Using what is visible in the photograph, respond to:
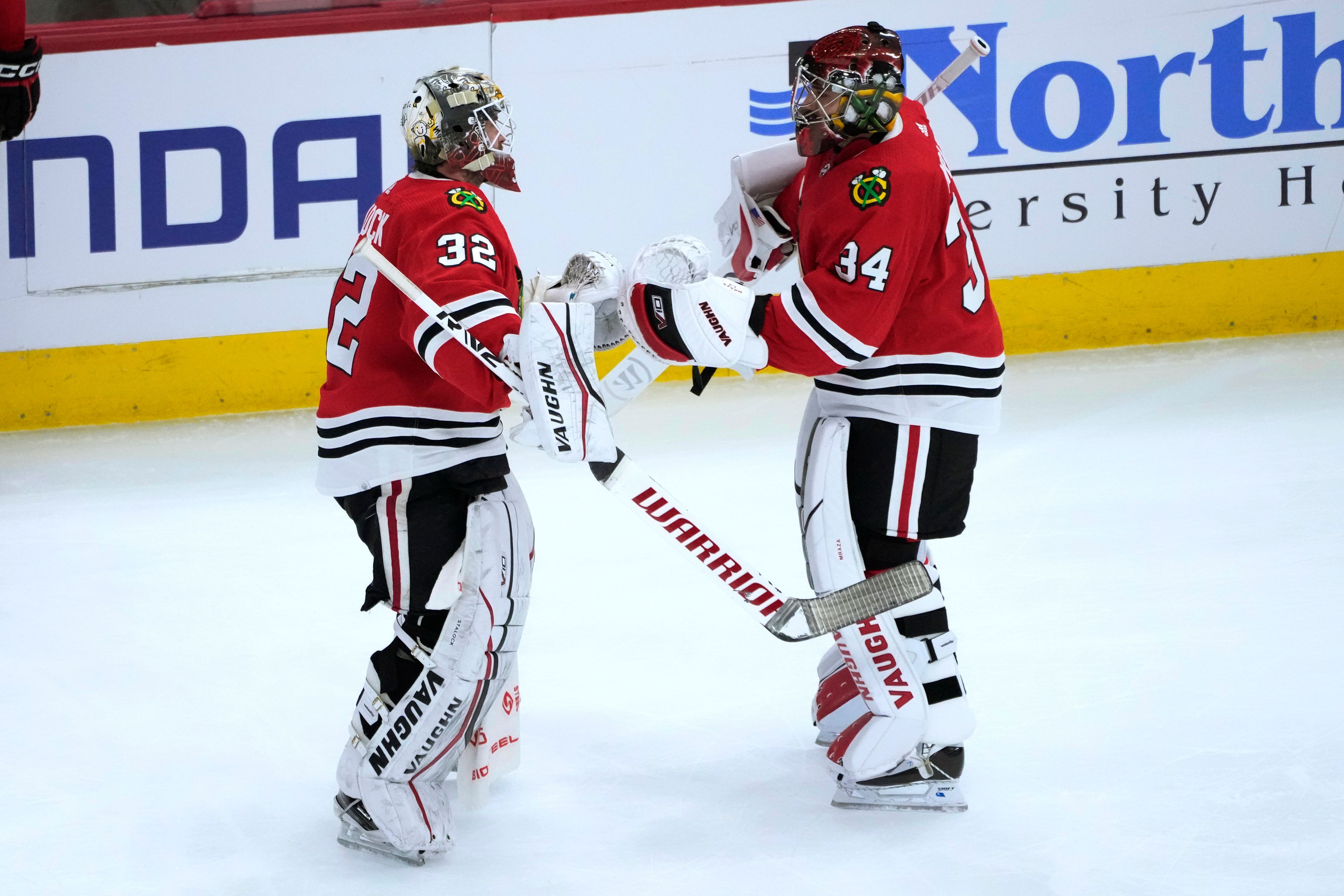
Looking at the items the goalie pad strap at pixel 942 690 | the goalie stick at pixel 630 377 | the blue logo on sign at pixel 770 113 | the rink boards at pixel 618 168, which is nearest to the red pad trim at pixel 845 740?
the goalie pad strap at pixel 942 690

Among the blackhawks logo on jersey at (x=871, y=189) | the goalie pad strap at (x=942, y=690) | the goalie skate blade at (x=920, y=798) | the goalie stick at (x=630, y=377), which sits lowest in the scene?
the goalie skate blade at (x=920, y=798)

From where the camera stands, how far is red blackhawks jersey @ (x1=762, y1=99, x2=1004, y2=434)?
2117 millimetres

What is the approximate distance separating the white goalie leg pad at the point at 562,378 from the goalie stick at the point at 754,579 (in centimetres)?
11

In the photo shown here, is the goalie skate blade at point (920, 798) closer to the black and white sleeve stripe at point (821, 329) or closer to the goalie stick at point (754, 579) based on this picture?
the goalie stick at point (754, 579)

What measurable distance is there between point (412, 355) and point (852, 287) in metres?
0.65

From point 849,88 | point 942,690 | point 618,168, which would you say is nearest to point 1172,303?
point 618,168

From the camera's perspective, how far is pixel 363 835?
91.7 inches

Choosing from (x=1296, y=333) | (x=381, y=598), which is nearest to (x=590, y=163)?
(x=1296, y=333)

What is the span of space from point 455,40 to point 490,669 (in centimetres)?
330

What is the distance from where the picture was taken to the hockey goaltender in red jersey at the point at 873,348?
2.11 metres

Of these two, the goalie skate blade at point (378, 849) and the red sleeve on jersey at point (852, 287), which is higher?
the red sleeve on jersey at point (852, 287)

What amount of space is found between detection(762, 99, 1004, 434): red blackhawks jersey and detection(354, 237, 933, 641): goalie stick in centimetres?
25

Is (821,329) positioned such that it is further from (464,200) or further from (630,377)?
(464,200)

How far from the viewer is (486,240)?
2.06 m
